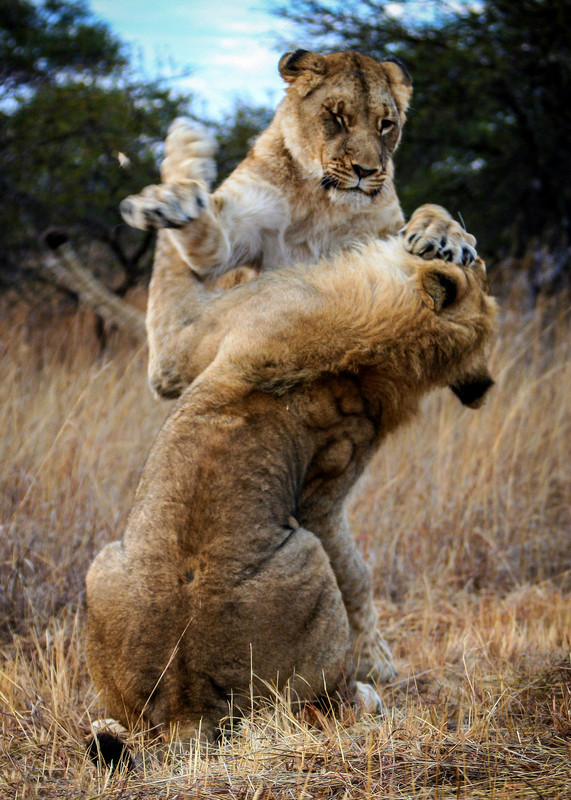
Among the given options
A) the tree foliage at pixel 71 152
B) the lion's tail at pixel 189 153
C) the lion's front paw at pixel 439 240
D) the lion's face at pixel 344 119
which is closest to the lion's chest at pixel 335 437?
the lion's front paw at pixel 439 240

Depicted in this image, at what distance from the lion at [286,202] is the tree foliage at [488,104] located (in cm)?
668

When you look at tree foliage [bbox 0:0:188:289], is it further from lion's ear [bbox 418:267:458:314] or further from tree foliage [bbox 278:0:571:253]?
lion's ear [bbox 418:267:458:314]

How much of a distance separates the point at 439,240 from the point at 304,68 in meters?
1.10

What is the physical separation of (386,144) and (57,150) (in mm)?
7461

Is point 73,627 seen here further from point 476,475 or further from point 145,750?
point 476,475

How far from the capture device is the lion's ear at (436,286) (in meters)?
2.62

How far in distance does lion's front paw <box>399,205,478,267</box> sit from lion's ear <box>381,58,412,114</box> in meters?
0.83

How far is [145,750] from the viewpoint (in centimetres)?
245

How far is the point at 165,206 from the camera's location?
2760 mm

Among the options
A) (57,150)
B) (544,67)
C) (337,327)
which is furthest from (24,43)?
(337,327)

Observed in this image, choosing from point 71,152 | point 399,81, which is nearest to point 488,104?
point 71,152

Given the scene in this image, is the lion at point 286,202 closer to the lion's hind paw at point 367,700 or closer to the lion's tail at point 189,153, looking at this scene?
the lion's tail at point 189,153

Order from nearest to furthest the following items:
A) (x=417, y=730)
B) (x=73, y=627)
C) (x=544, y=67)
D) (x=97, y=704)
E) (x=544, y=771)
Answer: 1. (x=544, y=771)
2. (x=417, y=730)
3. (x=97, y=704)
4. (x=73, y=627)
5. (x=544, y=67)

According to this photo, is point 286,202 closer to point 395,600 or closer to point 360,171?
point 360,171
